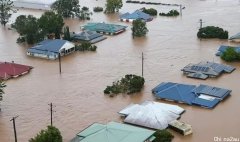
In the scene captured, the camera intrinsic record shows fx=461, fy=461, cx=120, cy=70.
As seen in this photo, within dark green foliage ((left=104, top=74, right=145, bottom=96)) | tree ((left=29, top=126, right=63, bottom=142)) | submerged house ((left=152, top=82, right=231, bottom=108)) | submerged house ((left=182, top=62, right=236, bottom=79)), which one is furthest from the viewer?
submerged house ((left=182, top=62, right=236, bottom=79))

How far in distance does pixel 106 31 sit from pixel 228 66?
29.3 ft

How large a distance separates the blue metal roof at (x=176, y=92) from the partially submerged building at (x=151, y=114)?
2.83 ft

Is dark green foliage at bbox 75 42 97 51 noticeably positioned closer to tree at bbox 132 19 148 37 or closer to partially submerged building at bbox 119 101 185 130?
tree at bbox 132 19 148 37

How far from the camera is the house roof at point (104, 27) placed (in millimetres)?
27058

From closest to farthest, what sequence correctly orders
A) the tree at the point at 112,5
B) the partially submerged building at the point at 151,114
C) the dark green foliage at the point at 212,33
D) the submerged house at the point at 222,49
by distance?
the partially submerged building at the point at 151,114, the submerged house at the point at 222,49, the dark green foliage at the point at 212,33, the tree at the point at 112,5

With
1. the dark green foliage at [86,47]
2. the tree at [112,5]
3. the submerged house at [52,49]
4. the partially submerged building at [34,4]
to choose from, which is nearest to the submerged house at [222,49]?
the dark green foliage at [86,47]

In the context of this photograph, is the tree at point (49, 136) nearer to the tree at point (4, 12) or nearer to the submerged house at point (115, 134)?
the submerged house at point (115, 134)

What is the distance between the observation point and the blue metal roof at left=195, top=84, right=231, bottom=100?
56.4 feet

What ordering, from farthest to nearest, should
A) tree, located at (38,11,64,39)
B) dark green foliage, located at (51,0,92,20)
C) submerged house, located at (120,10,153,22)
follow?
dark green foliage, located at (51,0,92,20) < submerged house, located at (120,10,153,22) < tree, located at (38,11,64,39)

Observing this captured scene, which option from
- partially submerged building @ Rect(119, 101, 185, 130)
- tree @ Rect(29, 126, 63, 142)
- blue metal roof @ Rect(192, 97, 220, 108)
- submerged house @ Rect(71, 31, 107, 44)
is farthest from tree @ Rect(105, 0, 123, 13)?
tree @ Rect(29, 126, 63, 142)

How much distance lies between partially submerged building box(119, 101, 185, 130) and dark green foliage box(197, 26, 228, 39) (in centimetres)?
987

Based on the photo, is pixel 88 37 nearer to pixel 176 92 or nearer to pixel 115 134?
pixel 176 92

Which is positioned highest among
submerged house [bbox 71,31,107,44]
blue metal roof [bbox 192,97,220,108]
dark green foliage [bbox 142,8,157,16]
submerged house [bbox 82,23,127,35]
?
dark green foliage [bbox 142,8,157,16]

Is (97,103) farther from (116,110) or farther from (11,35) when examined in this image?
(11,35)
